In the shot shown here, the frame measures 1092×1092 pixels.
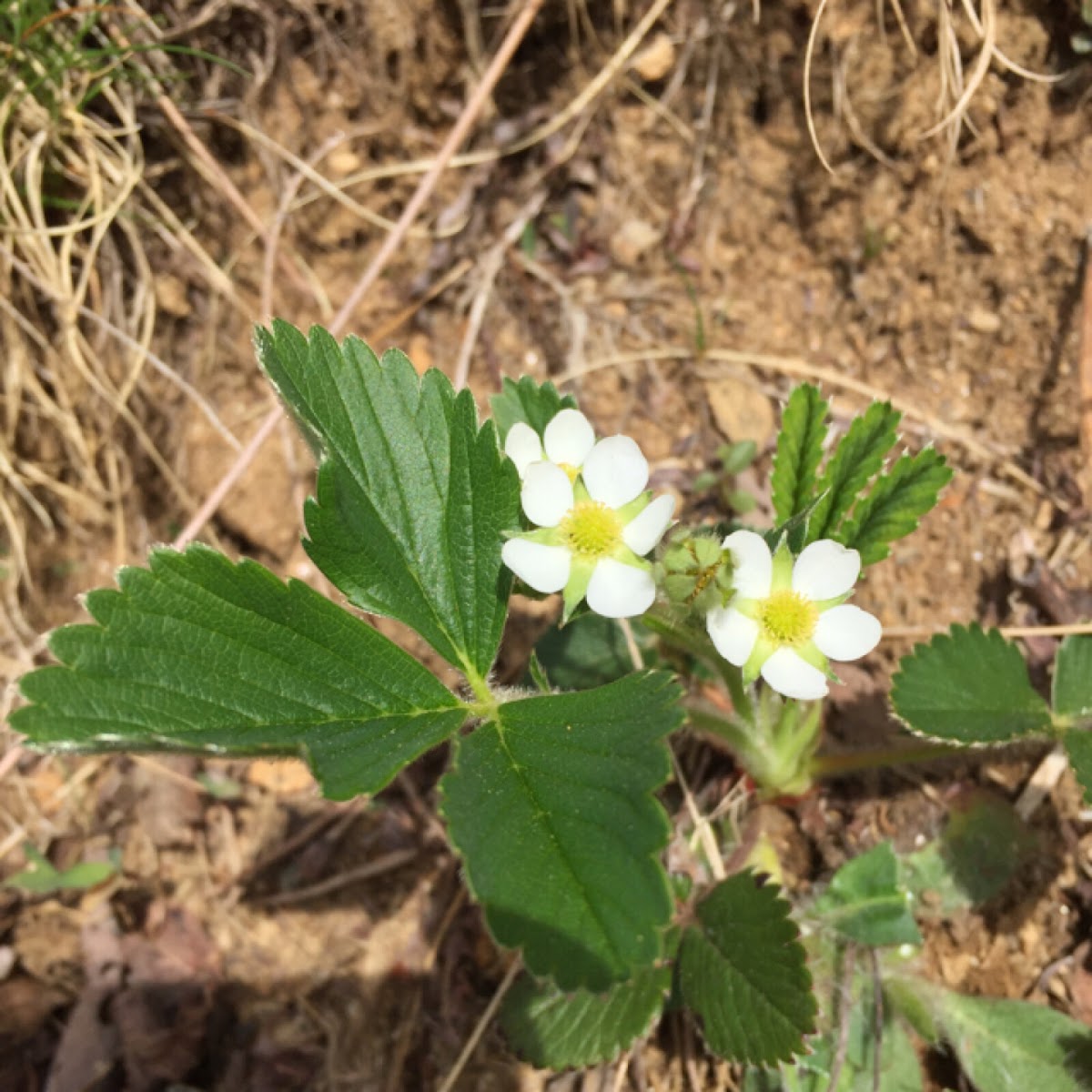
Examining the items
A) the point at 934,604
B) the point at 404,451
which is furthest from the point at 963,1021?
the point at 404,451

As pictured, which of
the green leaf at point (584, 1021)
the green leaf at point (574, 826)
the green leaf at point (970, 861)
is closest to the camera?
the green leaf at point (574, 826)

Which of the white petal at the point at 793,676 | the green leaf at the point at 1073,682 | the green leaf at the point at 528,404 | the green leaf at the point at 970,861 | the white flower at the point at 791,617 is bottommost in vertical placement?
the green leaf at the point at 970,861

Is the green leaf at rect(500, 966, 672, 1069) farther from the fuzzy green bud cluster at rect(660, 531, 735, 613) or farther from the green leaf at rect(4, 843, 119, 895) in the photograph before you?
the green leaf at rect(4, 843, 119, 895)

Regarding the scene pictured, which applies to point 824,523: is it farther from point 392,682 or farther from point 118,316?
point 118,316

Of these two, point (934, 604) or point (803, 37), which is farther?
point (803, 37)

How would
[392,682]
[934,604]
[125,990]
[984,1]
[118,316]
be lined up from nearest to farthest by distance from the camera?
1. [392,682]
2. [984,1]
3. [934,604]
4. [125,990]
5. [118,316]

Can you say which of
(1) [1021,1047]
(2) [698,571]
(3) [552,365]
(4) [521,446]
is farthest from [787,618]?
(3) [552,365]

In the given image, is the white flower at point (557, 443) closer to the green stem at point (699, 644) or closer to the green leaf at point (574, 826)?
the green stem at point (699, 644)

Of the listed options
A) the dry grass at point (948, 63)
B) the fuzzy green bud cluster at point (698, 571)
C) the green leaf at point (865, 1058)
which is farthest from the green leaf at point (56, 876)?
the dry grass at point (948, 63)
